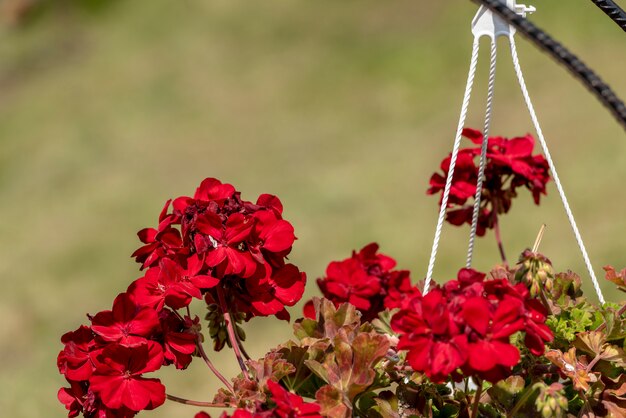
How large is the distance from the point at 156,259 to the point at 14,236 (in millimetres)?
2483

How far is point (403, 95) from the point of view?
3490mm

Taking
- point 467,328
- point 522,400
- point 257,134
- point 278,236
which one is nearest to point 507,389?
point 522,400

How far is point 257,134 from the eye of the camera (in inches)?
138

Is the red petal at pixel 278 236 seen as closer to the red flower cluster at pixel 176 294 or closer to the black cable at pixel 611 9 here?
the red flower cluster at pixel 176 294

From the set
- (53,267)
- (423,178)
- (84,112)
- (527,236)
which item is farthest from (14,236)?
(527,236)

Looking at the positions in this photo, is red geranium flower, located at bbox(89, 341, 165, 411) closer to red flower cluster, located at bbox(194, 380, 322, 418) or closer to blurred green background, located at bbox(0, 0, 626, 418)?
red flower cluster, located at bbox(194, 380, 322, 418)

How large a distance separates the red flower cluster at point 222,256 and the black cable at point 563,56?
0.99ft

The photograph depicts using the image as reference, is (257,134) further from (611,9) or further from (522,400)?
(522,400)

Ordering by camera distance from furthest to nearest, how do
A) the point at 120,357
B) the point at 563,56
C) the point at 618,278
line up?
the point at 618,278
the point at 120,357
the point at 563,56

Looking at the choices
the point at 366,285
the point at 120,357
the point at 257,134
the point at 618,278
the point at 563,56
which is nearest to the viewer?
the point at 563,56

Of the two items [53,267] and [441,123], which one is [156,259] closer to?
[53,267]

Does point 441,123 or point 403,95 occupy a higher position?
point 403,95

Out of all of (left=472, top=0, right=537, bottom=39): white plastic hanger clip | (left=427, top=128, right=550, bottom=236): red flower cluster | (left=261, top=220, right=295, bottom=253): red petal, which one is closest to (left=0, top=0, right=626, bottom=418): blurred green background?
(left=427, top=128, right=550, bottom=236): red flower cluster

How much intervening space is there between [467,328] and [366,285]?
37 centimetres
